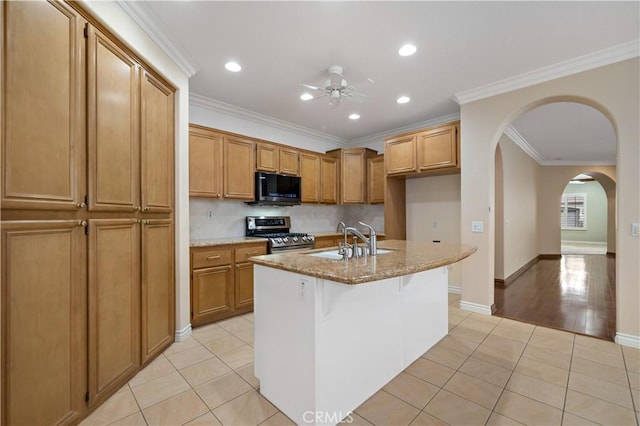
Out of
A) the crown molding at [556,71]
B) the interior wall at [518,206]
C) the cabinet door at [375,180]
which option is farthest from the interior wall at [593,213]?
the crown molding at [556,71]

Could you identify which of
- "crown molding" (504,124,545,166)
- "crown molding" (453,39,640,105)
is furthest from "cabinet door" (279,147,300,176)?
"crown molding" (504,124,545,166)

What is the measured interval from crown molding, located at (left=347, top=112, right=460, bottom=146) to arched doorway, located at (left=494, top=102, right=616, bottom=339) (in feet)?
3.29

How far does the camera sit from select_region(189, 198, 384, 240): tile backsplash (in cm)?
378

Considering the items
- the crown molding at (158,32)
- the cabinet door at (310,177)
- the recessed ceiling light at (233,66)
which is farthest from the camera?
the cabinet door at (310,177)

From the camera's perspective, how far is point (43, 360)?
1.46 m

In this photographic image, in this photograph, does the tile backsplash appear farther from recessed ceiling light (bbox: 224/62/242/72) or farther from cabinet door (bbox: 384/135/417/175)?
recessed ceiling light (bbox: 224/62/242/72)

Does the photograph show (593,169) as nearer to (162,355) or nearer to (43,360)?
(162,355)

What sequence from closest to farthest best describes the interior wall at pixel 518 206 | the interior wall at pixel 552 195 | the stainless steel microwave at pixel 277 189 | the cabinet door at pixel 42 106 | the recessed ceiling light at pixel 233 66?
the cabinet door at pixel 42 106 → the recessed ceiling light at pixel 233 66 → the stainless steel microwave at pixel 277 189 → the interior wall at pixel 518 206 → the interior wall at pixel 552 195

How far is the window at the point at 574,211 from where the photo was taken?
37.6ft

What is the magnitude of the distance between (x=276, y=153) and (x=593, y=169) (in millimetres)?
8888

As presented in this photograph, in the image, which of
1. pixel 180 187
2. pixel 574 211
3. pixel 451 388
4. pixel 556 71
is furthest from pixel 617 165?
→ pixel 574 211

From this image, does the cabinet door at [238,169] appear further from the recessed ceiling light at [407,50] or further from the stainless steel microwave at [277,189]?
the recessed ceiling light at [407,50]

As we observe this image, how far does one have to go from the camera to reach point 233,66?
2930mm

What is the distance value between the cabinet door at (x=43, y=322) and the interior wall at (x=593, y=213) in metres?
14.1
